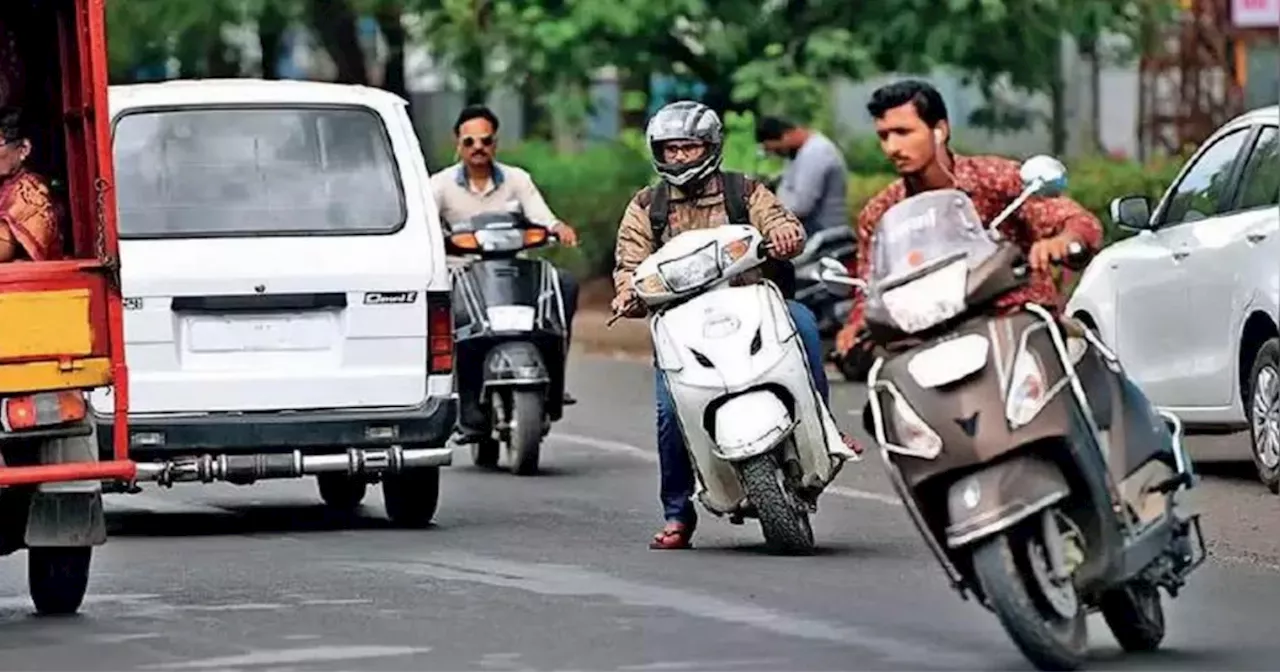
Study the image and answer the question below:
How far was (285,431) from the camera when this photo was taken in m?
13.8

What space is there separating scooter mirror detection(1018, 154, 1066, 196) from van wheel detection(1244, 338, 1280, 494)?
572 centimetres

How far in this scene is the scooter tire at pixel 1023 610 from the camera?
923 cm

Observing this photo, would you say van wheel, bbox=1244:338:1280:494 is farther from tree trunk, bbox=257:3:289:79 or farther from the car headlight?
tree trunk, bbox=257:3:289:79

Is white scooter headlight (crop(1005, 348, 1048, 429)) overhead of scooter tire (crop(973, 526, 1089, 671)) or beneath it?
overhead

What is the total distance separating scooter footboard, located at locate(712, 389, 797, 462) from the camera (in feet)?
41.6

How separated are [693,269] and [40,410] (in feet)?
8.62

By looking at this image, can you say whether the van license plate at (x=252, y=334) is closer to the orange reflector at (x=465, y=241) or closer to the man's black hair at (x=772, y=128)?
the orange reflector at (x=465, y=241)

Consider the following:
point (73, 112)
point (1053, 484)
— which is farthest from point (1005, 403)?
point (73, 112)

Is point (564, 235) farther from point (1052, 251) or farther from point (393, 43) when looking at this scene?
point (393, 43)

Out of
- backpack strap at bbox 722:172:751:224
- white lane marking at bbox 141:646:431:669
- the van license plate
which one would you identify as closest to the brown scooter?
white lane marking at bbox 141:646:431:669

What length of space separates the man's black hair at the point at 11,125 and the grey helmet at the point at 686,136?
2257mm

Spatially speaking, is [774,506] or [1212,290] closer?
[774,506]

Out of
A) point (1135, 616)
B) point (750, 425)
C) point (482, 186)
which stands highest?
point (482, 186)

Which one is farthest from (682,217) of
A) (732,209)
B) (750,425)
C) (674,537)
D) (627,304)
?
(674,537)
